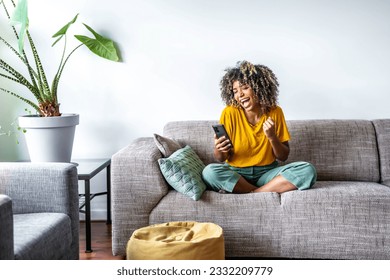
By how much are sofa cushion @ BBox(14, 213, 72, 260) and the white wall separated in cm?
142

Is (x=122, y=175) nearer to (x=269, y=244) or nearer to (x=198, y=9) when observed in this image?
(x=269, y=244)

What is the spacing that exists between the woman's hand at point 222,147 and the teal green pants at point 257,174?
0.05 m

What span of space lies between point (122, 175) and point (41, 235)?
0.79 meters

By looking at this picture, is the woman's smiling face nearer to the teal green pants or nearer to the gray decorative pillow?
the teal green pants

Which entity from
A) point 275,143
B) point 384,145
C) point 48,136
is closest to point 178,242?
point 275,143

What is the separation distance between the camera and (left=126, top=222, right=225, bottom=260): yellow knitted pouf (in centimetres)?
247

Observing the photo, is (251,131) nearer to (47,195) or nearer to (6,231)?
(47,195)

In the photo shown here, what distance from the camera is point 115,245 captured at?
295 centimetres

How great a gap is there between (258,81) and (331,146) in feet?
1.90

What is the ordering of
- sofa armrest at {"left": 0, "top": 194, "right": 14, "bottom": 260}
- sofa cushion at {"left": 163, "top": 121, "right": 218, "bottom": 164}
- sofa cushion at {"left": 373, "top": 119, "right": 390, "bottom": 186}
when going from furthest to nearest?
sofa cushion at {"left": 163, "top": 121, "right": 218, "bottom": 164} → sofa cushion at {"left": 373, "top": 119, "right": 390, "bottom": 186} → sofa armrest at {"left": 0, "top": 194, "right": 14, "bottom": 260}

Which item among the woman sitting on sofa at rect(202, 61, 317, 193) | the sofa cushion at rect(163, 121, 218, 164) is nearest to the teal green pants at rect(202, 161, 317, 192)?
the woman sitting on sofa at rect(202, 61, 317, 193)

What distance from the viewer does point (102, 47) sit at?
11.8 ft
